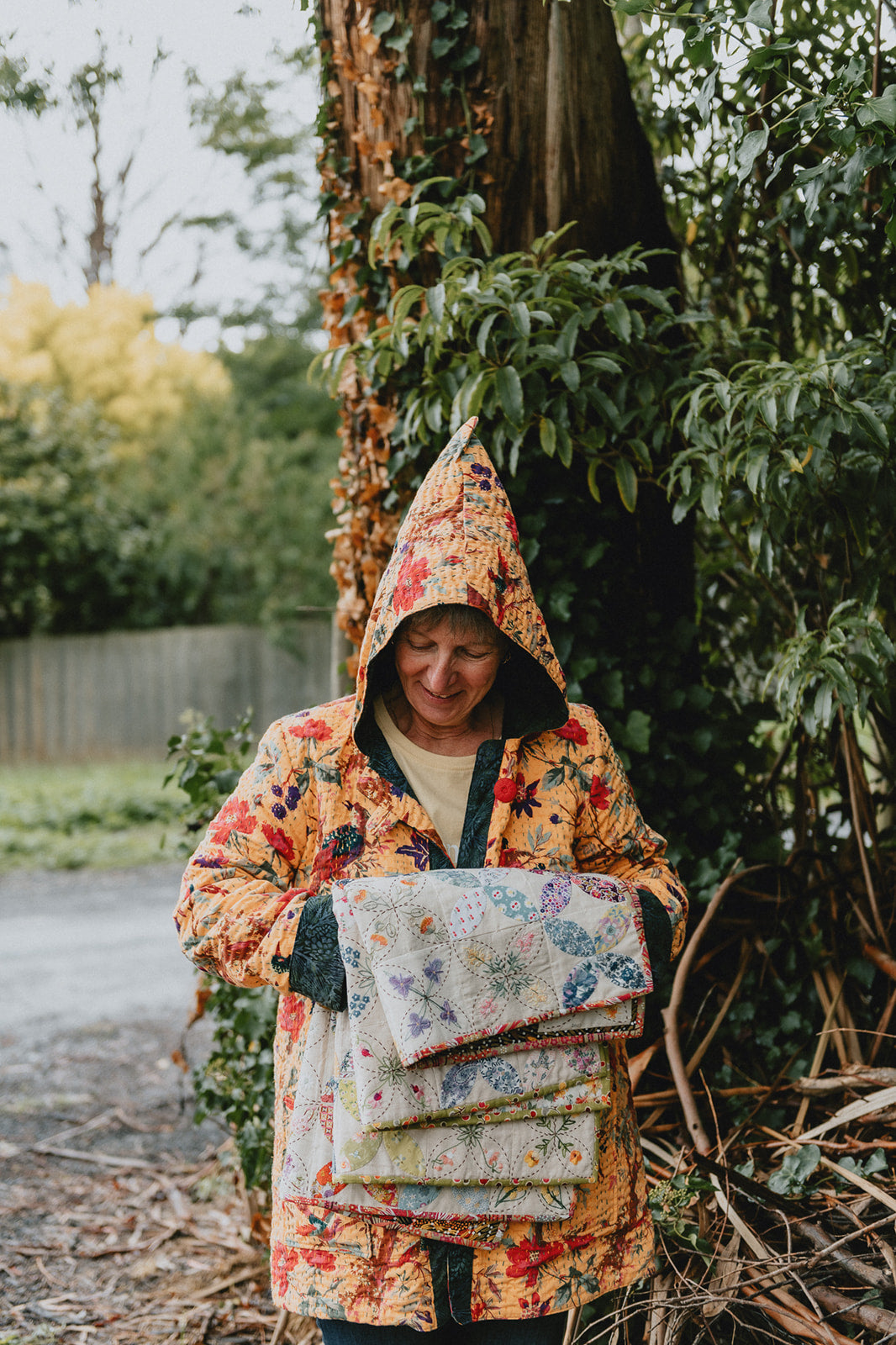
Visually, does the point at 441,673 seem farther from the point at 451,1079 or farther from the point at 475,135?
the point at 475,135

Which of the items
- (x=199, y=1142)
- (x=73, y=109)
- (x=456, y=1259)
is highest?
(x=73, y=109)

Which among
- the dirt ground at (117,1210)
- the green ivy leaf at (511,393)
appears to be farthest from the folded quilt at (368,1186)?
the dirt ground at (117,1210)

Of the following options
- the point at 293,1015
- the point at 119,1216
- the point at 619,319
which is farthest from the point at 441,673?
the point at 119,1216

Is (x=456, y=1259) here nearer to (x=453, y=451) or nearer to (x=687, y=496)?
(x=453, y=451)

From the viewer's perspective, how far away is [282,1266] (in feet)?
5.47

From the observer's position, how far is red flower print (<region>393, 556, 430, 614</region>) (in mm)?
1775

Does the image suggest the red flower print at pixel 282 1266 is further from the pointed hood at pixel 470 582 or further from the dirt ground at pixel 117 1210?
the dirt ground at pixel 117 1210

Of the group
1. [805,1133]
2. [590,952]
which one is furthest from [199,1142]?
[590,952]

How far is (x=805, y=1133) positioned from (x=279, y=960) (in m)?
1.63

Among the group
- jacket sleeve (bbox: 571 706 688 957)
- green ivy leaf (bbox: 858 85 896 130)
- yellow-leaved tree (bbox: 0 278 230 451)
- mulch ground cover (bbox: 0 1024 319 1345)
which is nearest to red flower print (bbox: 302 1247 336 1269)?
jacket sleeve (bbox: 571 706 688 957)

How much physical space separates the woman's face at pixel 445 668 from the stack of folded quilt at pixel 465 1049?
0.34 metres

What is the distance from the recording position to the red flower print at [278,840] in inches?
69.3

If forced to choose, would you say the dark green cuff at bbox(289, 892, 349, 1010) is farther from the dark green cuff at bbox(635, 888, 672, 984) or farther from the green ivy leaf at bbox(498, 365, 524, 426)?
the green ivy leaf at bbox(498, 365, 524, 426)

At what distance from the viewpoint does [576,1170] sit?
5.24ft
